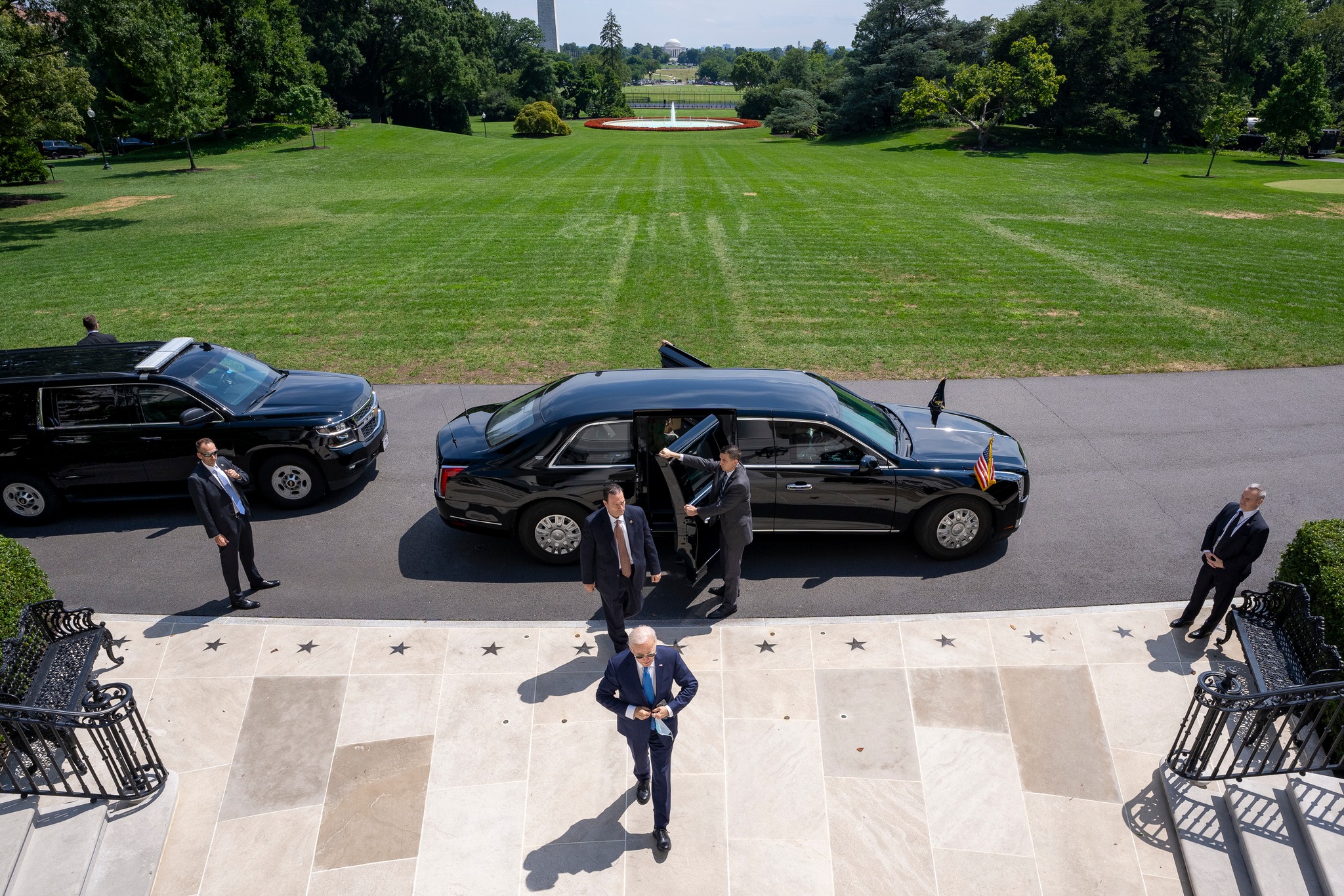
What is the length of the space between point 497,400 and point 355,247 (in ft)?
42.6

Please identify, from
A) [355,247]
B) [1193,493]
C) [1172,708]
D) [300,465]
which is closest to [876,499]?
[1172,708]

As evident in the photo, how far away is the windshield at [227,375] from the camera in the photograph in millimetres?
9609

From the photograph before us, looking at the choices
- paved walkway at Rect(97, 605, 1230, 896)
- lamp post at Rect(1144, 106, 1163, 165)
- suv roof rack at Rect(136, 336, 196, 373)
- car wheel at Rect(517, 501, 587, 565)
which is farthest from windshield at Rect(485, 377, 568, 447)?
lamp post at Rect(1144, 106, 1163, 165)

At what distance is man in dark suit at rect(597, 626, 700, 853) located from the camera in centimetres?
507

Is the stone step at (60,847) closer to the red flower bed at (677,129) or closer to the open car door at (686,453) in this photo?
the open car door at (686,453)

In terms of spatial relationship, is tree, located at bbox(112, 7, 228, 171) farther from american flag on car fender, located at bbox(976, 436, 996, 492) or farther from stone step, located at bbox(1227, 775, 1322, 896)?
stone step, located at bbox(1227, 775, 1322, 896)

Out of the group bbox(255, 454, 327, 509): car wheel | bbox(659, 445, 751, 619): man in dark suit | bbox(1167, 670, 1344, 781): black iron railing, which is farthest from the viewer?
bbox(255, 454, 327, 509): car wheel

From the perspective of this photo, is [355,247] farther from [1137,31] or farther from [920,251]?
[1137,31]

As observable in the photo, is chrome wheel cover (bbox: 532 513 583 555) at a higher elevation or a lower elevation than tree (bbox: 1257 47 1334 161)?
lower

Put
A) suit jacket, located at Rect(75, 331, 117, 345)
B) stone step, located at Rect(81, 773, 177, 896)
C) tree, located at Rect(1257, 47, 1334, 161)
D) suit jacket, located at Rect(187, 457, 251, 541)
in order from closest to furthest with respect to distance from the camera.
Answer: stone step, located at Rect(81, 773, 177, 896), suit jacket, located at Rect(187, 457, 251, 541), suit jacket, located at Rect(75, 331, 117, 345), tree, located at Rect(1257, 47, 1334, 161)

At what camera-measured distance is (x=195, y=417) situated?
9242mm

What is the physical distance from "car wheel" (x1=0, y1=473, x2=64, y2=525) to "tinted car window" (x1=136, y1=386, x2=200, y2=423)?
1424mm

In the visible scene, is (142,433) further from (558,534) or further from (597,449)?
(597,449)

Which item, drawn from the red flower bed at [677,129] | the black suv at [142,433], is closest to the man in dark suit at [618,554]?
the black suv at [142,433]
